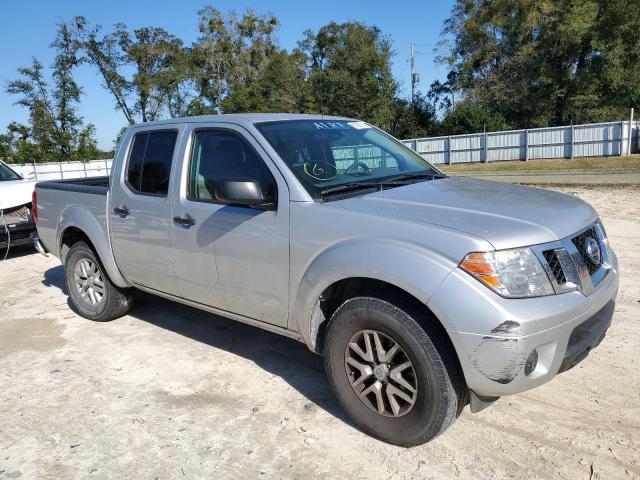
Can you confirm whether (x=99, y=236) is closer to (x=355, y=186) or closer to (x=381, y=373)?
(x=355, y=186)

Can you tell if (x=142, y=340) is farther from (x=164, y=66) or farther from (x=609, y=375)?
(x=164, y=66)

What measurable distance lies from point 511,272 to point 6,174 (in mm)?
9847

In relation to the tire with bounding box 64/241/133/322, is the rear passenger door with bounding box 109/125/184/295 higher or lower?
higher

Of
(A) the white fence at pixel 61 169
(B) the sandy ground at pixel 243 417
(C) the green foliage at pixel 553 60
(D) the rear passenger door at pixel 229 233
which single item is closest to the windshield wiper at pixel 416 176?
(D) the rear passenger door at pixel 229 233

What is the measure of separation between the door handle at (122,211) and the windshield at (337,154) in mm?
1559

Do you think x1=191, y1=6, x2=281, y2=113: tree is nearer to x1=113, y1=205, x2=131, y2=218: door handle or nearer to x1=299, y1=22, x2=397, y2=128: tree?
x1=299, y1=22, x2=397, y2=128: tree

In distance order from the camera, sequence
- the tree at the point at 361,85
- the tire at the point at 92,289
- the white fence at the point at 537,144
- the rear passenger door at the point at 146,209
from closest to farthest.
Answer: the rear passenger door at the point at 146,209 → the tire at the point at 92,289 → the white fence at the point at 537,144 → the tree at the point at 361,85

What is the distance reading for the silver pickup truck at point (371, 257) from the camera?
2729 millimetres

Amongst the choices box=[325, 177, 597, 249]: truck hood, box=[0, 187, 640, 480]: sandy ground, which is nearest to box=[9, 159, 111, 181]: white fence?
box=[0, 187, 640, 480]: sandy ground

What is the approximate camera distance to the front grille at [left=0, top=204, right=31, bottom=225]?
28.8 ft

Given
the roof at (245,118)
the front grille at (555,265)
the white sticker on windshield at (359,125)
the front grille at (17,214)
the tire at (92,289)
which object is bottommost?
the tire at (92,289)

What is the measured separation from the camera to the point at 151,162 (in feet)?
15.3

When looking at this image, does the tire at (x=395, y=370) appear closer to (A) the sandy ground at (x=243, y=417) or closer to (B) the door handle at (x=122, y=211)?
(A) the sandy ground at (x=243, y=417)

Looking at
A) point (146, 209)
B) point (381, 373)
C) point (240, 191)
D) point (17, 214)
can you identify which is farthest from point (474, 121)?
point (381, 373)
